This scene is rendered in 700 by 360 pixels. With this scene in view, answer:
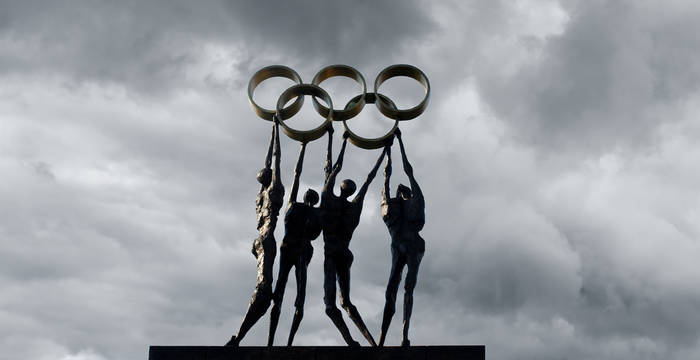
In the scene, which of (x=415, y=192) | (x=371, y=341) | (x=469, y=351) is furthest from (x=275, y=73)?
(x=469, y=351)

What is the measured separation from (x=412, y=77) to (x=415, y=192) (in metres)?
3.86

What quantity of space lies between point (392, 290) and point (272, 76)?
698cm

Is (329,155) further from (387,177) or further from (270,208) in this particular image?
(270,208)

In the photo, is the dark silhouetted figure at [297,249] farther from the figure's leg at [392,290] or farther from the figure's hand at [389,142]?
the figure's hand at [389,142]

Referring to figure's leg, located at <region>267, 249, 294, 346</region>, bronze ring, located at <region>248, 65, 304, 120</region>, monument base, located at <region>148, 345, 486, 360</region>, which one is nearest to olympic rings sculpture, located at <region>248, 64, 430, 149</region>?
bronze ring, located at <region>248, 65, 304, 120</region>

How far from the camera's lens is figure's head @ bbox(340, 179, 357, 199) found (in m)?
23.0

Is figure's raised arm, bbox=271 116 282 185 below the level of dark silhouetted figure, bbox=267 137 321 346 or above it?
above

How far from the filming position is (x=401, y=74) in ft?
83.1

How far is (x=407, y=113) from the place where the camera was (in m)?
24.6

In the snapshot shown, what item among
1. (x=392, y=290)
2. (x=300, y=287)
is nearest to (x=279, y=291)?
(x=300, y=287)

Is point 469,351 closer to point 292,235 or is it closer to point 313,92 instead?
point 292,235

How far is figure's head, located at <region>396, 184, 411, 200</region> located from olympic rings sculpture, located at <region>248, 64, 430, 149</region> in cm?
144

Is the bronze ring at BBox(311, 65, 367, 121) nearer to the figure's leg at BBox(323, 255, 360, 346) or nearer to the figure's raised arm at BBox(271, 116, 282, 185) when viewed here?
the figure's raised arm at BBox(271, 116, 282, 185)

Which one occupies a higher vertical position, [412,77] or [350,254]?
[412,77]
